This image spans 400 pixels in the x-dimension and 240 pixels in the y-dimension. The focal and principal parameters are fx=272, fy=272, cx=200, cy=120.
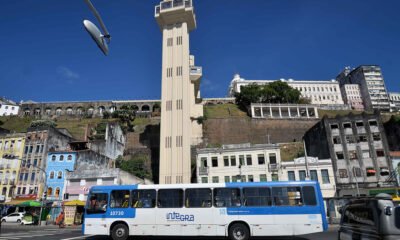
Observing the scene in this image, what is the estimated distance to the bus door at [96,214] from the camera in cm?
1545

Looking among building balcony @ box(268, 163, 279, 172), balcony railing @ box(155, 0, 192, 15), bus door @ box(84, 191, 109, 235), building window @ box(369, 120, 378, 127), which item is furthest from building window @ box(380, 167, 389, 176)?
balcony railing @ box(155, 0, 192, 15)

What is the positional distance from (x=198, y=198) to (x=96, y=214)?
601 cm

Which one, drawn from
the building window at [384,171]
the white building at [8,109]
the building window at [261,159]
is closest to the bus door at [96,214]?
the building window at [261,159]

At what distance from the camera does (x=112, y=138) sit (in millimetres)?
61469

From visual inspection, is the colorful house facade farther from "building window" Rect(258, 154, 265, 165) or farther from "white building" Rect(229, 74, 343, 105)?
"white building" Rect(229, 74, 343, 105)

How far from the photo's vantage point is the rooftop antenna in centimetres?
639

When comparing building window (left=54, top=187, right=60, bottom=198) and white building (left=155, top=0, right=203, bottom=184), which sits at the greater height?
white building (left=155, top=0, right=203, bottom=184)

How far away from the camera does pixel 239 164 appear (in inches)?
1731

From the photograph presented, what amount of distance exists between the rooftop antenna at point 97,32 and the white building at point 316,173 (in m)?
38.5

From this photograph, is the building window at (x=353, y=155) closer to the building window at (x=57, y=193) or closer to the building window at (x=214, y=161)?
the building window at (x=214, y=161)

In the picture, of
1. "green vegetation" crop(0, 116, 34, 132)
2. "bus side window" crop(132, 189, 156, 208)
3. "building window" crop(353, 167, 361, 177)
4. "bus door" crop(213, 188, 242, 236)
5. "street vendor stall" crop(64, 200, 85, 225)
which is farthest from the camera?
"green vegetation" crop(0, 116, 34, 132)

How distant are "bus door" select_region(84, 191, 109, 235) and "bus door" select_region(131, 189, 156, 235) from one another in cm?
169

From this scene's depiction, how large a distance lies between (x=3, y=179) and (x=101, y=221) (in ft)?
149

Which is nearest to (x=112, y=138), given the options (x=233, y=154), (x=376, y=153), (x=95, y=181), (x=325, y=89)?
Answer: (x=95, y=181)
